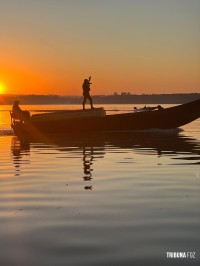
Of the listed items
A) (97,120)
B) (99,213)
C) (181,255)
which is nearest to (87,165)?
(99,213)

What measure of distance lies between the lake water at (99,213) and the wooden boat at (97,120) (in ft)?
51.4

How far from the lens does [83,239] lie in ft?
23.1

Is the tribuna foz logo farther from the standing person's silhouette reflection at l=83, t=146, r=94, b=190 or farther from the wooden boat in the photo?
the wooden boat

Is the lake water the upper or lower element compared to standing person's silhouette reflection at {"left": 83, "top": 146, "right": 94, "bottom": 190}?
upper

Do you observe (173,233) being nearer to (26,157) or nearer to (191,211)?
(191,211)

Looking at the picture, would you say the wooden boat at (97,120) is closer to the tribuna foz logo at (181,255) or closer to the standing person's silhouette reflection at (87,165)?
the standing person's silhouette reflection at (87,165)

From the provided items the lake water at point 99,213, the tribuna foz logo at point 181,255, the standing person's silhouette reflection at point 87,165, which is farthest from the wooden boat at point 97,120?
the tribuna foz logo at point 181,255

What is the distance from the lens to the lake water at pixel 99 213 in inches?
252

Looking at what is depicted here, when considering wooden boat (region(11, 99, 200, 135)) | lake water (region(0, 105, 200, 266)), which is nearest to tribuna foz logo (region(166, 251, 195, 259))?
lake water (region(0, 105, 200, 266))

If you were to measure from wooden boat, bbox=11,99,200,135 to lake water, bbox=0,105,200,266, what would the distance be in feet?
51.4

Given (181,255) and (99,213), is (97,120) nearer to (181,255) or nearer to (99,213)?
(99,213)

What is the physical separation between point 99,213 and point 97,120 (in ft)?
77.9

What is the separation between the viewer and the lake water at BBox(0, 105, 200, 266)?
21.0 ft

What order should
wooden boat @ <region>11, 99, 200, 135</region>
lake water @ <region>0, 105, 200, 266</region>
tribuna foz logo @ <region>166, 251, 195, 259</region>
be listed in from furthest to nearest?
wooden boat @ <region>11, 99, 200, 135</region>
lake water @ <region>0, 105, 200, 266</region>
tribuna foz logo @ <region>166, 251, 195, 259</region>
